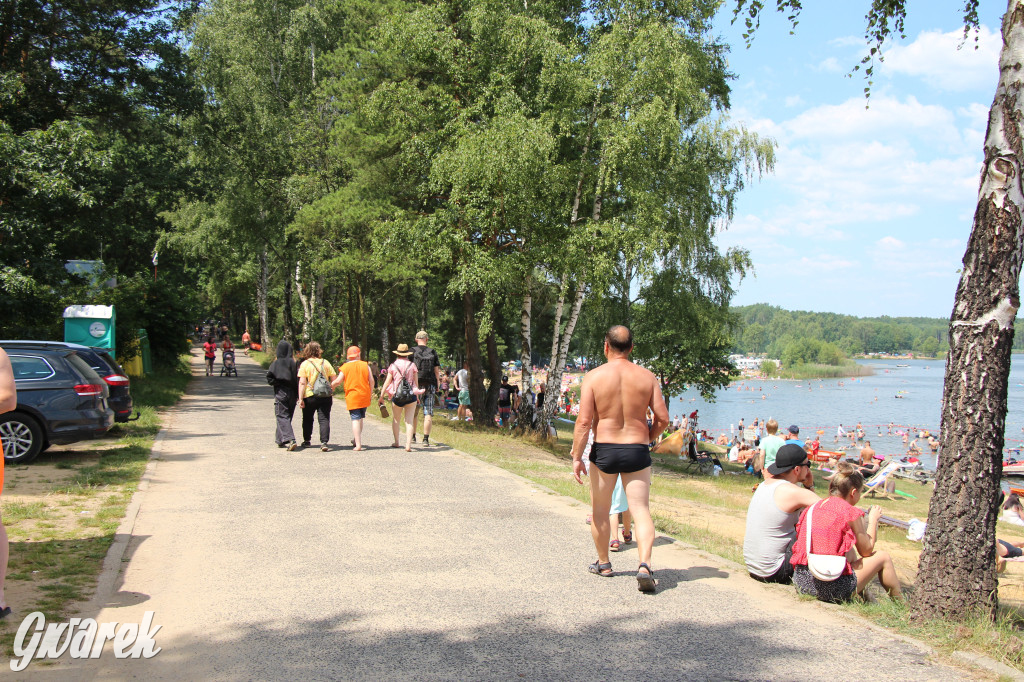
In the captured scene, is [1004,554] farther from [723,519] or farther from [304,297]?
[304,297]

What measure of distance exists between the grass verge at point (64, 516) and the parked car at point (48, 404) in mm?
356

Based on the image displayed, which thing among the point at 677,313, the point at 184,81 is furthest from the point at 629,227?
the point at 184,81

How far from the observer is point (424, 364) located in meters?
14.1

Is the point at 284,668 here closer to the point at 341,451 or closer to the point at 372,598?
the point at 372,598

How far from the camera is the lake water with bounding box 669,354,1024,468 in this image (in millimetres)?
77938

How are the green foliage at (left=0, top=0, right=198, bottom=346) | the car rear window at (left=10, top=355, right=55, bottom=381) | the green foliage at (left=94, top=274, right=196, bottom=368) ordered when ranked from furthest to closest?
the green foliage at (left=94, top=274, right=196, bottom=368)
the green foliage at (left=0, top=0, right=198, bottom=346)
the car rear window at (left=10, top=355, right=55, bottom=381)

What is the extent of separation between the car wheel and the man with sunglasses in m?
9.45

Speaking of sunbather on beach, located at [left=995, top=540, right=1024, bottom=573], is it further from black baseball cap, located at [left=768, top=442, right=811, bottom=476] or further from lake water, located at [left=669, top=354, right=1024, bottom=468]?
lake water, located at [left=669, top=354, right=1024, bottom=468]

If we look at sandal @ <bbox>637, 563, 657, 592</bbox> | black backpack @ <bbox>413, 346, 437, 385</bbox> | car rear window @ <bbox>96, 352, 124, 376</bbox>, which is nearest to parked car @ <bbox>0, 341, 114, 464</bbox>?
car rear window @ <bbox>96, 352, 124, 376</bbox>

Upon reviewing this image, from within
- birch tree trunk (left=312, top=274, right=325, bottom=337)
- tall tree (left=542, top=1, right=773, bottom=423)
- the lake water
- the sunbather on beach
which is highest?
tall tree (left=542, top=1, right=773, bottom=423)

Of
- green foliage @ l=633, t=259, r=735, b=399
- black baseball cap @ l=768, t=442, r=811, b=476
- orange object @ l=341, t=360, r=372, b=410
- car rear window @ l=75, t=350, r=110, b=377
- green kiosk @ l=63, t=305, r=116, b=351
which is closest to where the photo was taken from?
black baseball cap @ l=768, t=442, r=811, b=476

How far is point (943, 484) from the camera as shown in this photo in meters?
5.54

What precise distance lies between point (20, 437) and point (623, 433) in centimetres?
896

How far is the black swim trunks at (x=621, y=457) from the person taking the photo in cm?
598
